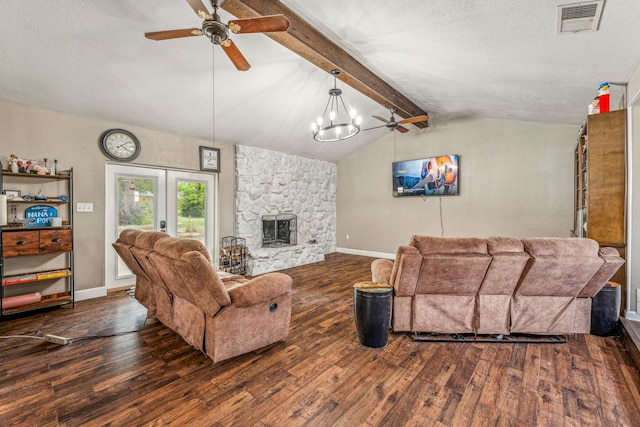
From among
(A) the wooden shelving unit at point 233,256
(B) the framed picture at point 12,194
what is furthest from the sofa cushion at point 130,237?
(A) the wooden shelving unit at point 233,256

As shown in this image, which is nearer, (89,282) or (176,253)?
(176,253)

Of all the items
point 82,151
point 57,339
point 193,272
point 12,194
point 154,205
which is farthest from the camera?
point 154,205

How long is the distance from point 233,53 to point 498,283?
2.99 m

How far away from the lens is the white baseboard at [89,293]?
12.7 feet

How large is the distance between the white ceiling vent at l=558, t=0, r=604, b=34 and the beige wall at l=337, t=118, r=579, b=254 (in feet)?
11.3

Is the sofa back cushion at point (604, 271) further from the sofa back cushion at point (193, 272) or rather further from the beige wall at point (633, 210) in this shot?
the sofa back cushion at point (193, 272)

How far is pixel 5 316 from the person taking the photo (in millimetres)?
3248

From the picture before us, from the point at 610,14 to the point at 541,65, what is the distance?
941 millimetres

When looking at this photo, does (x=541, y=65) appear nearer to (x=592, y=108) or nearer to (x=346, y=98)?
(x=592, y=108)

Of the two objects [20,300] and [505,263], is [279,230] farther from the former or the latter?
[505,263]

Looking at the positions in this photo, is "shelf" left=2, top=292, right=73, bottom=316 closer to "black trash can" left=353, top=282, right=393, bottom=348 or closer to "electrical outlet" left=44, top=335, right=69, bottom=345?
"electrical outlet" left=44, top=335, right=69, bottom=345

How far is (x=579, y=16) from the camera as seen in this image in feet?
7.01

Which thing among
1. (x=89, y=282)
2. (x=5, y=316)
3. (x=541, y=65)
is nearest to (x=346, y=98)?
(x=541, y=65)

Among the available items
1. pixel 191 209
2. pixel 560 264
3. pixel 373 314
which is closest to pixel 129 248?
pixel 191 209
